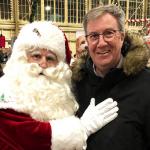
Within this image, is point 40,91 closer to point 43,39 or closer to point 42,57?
point 42,57

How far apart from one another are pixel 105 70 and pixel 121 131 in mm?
436

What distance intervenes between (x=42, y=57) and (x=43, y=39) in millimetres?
146

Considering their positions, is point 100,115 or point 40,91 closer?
point 100,115

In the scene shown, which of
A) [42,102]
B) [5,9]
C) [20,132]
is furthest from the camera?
[5,9]

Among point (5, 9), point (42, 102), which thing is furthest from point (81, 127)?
point (5, 9)

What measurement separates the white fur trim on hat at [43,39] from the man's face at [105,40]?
0.35 meters

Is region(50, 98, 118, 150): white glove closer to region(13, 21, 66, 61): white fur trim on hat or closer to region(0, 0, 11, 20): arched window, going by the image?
region(13, 21, 66, 61): white fur trim on hat

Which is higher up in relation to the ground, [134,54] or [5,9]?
[5,9]

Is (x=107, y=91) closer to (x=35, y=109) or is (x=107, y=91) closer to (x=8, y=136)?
(x=35, y=109)

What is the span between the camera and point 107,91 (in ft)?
7.65

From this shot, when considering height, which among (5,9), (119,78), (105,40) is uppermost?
(5,9)

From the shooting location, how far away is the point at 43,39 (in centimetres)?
252

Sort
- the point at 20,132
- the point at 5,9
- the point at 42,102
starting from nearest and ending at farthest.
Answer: the point at 20,132 → the point at 42,102 → the point at 5,9

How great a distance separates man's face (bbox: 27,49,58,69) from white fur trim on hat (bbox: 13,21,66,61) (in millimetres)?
32
